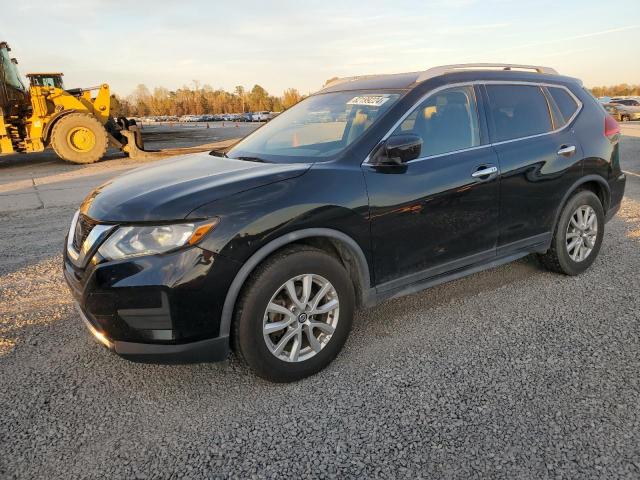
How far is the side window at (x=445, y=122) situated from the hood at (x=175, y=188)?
0.92 m

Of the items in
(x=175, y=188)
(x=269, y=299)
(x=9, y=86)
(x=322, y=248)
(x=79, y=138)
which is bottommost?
(x=269, y=299)

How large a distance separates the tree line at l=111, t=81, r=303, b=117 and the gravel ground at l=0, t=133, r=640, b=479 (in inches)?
4068

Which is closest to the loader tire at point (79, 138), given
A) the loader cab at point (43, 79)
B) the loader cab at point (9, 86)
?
the loader cab at point (9, 86)

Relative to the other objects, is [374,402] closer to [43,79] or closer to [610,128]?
Result: [610,128]

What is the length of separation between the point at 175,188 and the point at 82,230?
0.64 metres

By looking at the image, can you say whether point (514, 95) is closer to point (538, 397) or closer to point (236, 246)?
point (538, 397)

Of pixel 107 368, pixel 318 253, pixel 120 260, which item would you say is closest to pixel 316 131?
pixel 318 253

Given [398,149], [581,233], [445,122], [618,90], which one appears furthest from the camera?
[618,90]

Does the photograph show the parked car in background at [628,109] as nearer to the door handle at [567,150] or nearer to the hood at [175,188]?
the door handle at [567,150]

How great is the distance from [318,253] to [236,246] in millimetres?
515

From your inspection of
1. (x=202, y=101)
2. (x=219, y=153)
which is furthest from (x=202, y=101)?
(x=219, y=153)

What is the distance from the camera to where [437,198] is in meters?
3.28

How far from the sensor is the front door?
10.2ft

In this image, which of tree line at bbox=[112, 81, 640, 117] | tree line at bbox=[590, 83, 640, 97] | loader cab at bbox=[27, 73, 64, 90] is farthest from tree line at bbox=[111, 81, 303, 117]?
loader cab at bbox=[27, 73, 64, 90]
